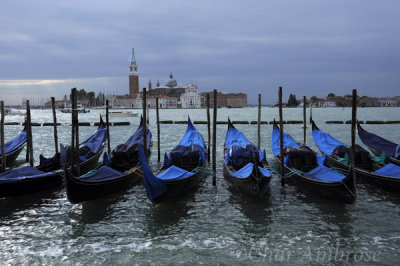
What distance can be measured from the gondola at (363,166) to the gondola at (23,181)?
23.0ft

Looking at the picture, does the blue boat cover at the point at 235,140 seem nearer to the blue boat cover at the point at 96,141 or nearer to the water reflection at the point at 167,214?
the water reflection at the point at 167,214

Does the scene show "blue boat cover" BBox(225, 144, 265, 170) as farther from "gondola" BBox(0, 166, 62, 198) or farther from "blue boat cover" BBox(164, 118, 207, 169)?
"gondola" BBox(0, 166, 62, 198)

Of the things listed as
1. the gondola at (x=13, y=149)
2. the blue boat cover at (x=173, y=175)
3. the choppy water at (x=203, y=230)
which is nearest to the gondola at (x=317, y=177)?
the choppy water at (x=203, y=230)

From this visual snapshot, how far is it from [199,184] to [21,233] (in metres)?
3.94

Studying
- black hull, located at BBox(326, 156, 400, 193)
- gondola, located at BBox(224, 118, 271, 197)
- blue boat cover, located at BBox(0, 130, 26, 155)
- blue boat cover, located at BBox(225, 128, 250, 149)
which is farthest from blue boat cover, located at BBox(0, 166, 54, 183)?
black hull, located at BBox(326, 156, 400, 193)

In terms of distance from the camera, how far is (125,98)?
118m

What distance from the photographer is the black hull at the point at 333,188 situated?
223 inches

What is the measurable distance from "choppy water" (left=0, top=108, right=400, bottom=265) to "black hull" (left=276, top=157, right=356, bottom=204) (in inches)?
6.6

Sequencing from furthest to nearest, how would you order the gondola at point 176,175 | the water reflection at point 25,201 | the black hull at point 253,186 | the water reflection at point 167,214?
1. the black hull at point 253,186
2. the water reflection at point 25,201
3. the gondola at point 176,175
4. the water reflection at point 167,214

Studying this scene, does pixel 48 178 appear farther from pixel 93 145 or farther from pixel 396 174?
pixel 396 174

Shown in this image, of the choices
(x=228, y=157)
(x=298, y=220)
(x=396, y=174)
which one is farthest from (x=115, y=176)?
(x=396, y=174)

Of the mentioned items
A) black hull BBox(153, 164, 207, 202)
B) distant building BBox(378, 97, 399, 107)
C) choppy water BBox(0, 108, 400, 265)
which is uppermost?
distant building BBox(378, 97, 399, 107)

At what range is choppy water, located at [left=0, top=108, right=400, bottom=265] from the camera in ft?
14.3

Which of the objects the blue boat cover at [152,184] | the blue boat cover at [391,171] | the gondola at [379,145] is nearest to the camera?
the blue boat cover at [152,184]
